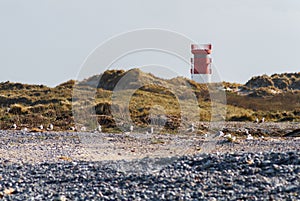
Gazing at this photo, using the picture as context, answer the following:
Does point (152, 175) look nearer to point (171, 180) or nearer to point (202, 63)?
point (171, 180)

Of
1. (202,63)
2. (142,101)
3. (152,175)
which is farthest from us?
(202,63)

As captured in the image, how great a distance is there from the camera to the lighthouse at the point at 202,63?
4412cm

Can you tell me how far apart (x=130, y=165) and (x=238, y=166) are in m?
2.10

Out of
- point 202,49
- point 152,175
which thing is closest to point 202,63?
point 202,49

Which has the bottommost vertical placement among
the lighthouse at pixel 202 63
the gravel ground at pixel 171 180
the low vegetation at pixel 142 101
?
the gravel ground at pixel 171 180

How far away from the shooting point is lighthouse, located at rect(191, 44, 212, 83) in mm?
44125

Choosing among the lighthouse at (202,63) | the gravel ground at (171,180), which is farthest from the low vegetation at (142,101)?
the gravel ground at (171,180)

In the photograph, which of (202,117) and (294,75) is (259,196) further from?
(294,75)

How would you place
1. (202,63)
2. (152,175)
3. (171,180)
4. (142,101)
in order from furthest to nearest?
(202,63) < (142,101) < (152,175) < (171,180)

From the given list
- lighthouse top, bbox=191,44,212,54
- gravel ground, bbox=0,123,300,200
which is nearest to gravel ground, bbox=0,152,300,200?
gravel ground, bbox=0,123,300,200

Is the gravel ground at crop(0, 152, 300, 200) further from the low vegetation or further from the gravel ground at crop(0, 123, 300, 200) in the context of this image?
the low vegetation

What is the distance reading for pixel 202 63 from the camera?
44.6m

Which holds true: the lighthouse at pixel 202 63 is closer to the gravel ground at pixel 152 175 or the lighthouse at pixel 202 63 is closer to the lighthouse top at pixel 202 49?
the lighthouse top at pixel 202 49

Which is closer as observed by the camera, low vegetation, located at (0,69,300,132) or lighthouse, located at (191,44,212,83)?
low vegetation, located at (0,69,300,132)
